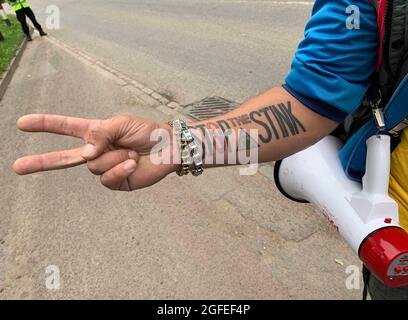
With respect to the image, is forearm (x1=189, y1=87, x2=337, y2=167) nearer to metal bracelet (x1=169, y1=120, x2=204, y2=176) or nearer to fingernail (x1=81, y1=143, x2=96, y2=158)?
metal bracelet (x1=169, y1=120, x2=204, y2=176)

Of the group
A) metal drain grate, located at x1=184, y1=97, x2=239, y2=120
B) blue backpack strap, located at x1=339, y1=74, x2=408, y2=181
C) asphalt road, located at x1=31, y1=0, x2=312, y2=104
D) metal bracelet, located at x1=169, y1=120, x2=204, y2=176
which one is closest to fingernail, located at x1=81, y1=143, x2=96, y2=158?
metal bracelet, located at x1=169, y1=120, x2=204, y2=176

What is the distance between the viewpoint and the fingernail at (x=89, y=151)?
3.51ft

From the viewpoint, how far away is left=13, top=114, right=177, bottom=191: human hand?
107cm

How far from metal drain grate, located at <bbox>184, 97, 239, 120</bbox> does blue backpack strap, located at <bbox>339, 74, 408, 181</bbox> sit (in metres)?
3.30

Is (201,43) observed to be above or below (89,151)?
below

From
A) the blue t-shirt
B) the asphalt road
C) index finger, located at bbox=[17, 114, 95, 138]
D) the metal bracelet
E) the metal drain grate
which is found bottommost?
the metal drain grate

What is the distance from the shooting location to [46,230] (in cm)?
303

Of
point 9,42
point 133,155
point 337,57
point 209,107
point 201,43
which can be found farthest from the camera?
point 9,42

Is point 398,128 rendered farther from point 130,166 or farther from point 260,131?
point 130,166

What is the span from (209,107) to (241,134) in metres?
3.56

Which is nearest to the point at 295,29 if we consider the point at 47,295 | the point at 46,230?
the point at 46,230

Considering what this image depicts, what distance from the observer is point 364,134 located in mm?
1127

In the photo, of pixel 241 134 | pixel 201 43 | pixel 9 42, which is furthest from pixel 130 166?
pixel 9 42
